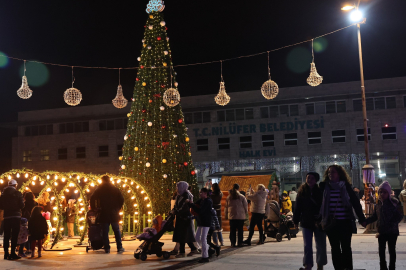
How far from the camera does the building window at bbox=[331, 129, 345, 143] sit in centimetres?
4072

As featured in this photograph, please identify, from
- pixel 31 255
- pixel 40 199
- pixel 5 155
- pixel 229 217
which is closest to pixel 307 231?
pixel 229 217

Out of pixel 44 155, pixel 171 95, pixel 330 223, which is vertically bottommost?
pixel 330 223

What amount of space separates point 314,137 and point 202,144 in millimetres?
10196

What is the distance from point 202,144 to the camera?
44188 millimetres

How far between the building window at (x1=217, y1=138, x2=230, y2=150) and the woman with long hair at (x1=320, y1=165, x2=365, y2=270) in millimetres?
36109

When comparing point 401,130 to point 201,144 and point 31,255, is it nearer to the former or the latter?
point 201,144

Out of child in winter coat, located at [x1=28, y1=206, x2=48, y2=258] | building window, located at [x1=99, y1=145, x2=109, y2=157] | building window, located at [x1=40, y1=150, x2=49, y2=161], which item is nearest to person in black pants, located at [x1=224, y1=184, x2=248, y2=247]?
child in winter coat, located at [x1=28, y1=206, x2=48, y2=258]

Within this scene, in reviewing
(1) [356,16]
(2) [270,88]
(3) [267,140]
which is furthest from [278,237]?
(3) [267,140]

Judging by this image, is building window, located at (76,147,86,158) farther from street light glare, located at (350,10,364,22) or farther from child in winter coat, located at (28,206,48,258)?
child in winter coat, located at (28,206,48,258)

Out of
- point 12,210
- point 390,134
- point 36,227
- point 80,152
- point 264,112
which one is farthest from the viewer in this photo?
point 80,152

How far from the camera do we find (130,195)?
18.7 metres

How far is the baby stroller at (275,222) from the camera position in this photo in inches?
578

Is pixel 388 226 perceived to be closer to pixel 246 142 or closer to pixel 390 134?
pixel 390 134

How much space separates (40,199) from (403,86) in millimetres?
33883
